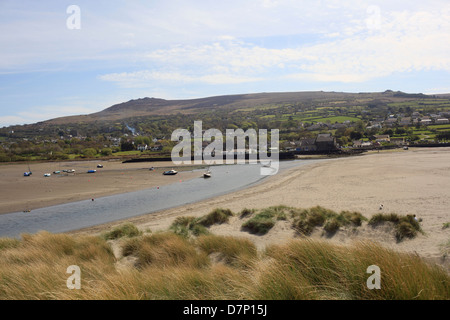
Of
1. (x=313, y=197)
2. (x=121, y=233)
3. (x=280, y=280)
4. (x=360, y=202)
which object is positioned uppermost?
(x=280, y=280)

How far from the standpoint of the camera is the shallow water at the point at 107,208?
19547mm

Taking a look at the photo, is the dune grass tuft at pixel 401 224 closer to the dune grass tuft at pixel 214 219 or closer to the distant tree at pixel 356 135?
the dune grass tuft at pixel 214 219

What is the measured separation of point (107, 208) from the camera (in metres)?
24.5

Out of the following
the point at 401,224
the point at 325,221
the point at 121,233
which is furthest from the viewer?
the point at 325,221

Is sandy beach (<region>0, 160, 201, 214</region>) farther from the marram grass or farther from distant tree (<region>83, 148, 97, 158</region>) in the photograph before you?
distant tree (<region>83, 148, 97, 158</region>)

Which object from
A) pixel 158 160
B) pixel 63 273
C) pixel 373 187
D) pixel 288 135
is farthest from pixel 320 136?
pixel 63 273

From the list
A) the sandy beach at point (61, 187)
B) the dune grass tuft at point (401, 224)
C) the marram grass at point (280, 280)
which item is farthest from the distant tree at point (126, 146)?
the marram grass at point (280, 280)

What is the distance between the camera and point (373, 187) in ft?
82.7

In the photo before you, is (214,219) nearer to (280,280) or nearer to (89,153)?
(280,280)

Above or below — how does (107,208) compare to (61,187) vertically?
above

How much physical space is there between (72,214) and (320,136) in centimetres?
5780

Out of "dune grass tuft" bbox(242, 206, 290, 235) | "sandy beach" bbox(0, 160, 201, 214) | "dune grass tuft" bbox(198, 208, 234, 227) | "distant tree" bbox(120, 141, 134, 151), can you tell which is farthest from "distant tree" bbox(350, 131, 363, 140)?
"dune grass tuft" bbox(198, 208, 234, 227)

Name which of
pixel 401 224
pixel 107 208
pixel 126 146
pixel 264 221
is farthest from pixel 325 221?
pixel 126 146
